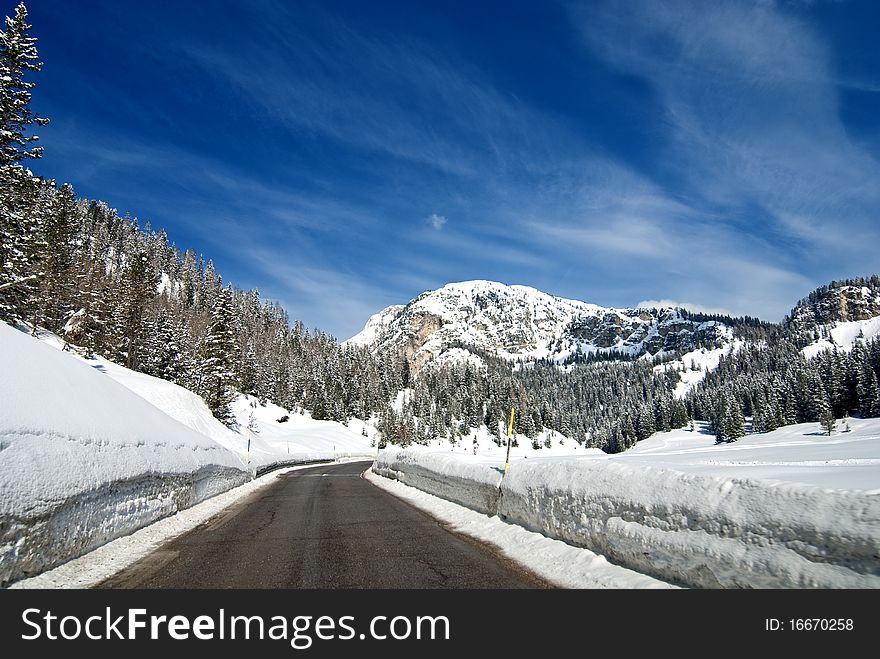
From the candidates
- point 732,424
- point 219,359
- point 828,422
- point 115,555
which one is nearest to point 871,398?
point 732,424

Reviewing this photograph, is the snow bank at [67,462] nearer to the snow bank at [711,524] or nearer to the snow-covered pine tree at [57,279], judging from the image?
the snow bank at [711,524]

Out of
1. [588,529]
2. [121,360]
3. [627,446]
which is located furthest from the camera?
[627,446]

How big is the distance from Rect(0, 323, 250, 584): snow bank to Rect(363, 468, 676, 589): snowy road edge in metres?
6.32

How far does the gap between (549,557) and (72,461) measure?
7.05m

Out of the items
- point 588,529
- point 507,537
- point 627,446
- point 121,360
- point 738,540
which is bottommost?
point 627,446

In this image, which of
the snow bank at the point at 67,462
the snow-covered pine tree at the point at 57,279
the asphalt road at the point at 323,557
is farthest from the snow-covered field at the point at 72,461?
the snow-covered pine tree at the point at 57,279

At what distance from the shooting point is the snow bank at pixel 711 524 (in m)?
3.70

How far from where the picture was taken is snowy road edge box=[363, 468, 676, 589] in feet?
19.0

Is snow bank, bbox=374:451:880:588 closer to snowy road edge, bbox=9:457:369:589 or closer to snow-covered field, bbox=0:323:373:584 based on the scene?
snowy road edge, bbox=9:457:369:589

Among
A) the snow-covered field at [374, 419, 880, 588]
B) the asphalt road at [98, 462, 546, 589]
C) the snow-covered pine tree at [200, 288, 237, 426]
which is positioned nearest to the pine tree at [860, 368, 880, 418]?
the snow-covered pine tree at [200, 288, 237, 426]
